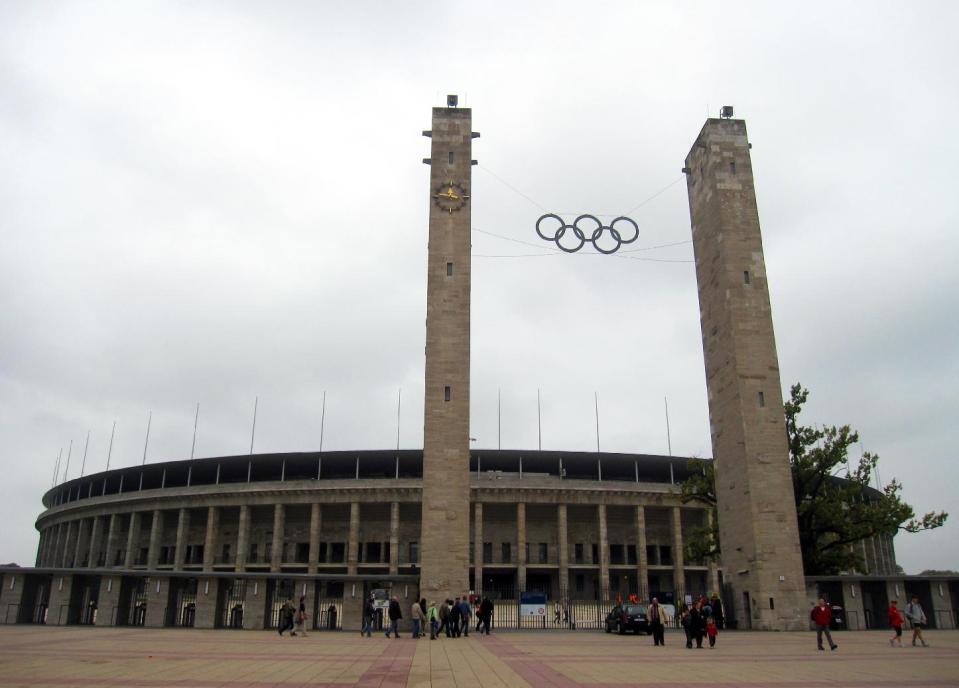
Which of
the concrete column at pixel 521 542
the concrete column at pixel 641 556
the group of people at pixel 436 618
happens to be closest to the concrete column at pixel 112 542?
the concrete column at pixel 521 542

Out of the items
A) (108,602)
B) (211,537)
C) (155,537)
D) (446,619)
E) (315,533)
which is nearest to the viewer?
(446,619)

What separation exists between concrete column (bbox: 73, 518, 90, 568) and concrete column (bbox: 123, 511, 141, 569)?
30.3 ft

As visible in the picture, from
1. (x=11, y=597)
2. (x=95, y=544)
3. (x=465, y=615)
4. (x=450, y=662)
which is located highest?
(x=95, y=544)

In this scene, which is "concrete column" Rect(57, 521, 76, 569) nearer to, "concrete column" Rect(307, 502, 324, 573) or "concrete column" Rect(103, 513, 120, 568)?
"concrete column" Rect(103, 513, 120, 568)

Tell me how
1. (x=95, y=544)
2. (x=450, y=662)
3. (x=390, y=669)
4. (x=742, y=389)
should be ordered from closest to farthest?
(x=390, y=669)
(x=450, y=662)
(x=742, y=389)
(x=95, y=544)

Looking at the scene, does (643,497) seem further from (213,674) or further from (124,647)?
(213,674)

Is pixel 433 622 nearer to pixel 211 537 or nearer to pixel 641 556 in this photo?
pixel 641 556

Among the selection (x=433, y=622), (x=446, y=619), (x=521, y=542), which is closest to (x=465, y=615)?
(x=446, y=619)

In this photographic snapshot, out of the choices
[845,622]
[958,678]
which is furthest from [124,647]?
[845,622]

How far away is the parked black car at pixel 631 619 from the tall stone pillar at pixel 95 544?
61.2 meters

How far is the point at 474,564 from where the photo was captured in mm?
63438

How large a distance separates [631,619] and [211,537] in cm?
4823

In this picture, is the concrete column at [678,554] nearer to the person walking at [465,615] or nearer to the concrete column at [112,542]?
the person walking at [465,615]

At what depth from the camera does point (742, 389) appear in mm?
34719
